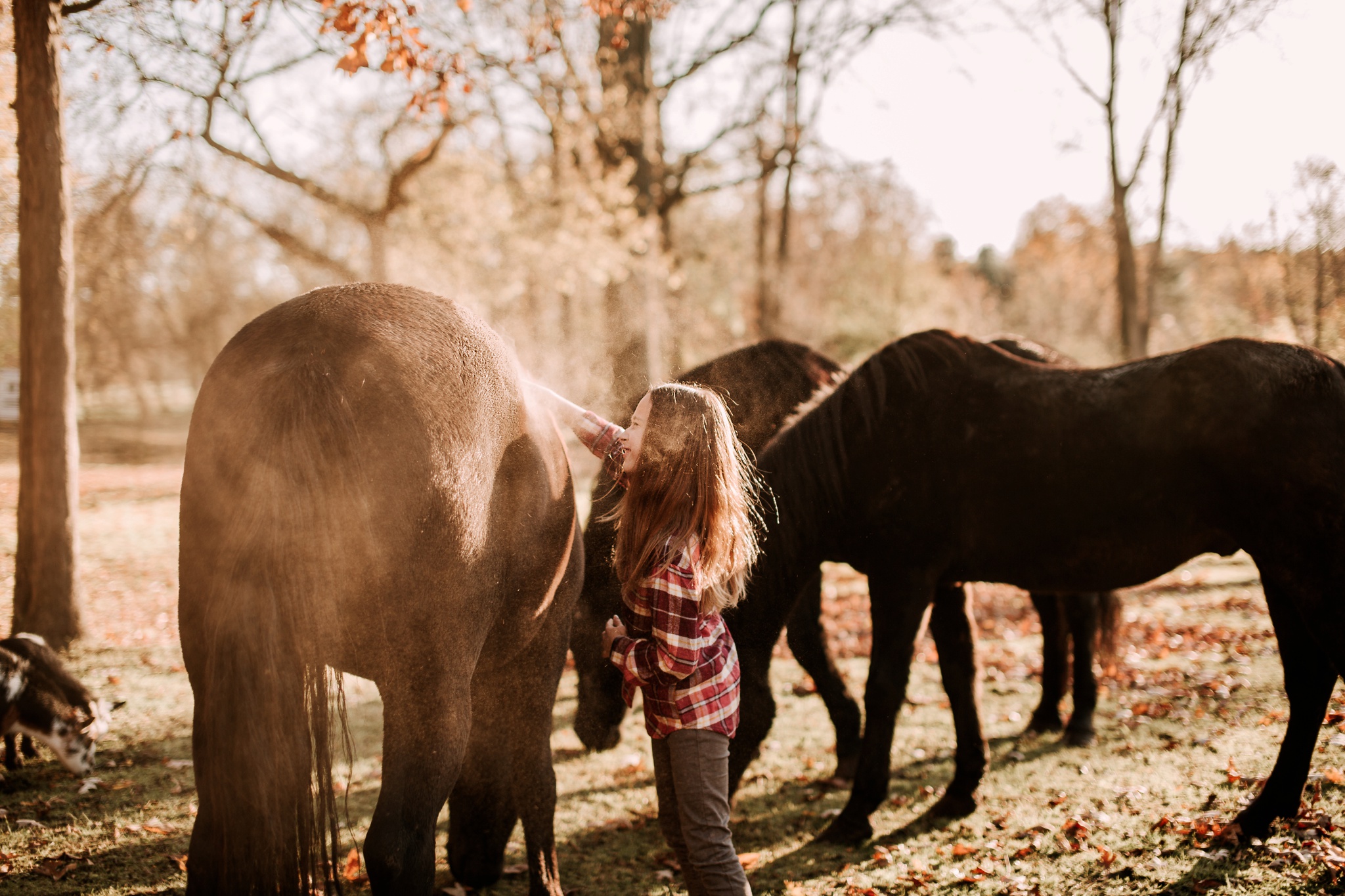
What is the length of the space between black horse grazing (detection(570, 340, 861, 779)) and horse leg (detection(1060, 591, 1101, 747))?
5.22ft

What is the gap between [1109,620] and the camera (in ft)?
20.2

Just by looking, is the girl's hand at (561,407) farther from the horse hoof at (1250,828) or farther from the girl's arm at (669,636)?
the horse hoof at (1250,828)

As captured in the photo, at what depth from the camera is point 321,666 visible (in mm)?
2219

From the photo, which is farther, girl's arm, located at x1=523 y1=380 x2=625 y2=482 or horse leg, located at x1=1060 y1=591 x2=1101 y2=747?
horse leg, located at x1=1060 y1=591 x2=1101 y2=747

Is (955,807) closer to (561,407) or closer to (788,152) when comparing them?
(561,407)

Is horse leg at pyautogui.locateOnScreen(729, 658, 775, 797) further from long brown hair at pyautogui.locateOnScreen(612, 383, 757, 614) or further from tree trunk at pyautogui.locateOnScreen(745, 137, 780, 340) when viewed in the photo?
tree trunk at pyautogui.locateOnScreen(745, 137, 780, 340)

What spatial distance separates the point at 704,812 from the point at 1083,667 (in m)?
3.94

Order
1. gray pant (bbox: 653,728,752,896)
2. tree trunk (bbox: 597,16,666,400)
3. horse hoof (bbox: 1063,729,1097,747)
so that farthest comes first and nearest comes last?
tree trunk (bbox: 597,16,666,400) < horse hoof (bbox: 1063,729,1097,747) < gray pant (bbox: 653,728,752,896)

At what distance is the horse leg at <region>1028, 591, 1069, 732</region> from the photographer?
5492 millimetres

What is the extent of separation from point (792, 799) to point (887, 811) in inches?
20.9

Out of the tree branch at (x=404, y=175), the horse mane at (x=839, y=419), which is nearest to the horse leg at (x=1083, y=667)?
the horse mane at (x=839, y=419)

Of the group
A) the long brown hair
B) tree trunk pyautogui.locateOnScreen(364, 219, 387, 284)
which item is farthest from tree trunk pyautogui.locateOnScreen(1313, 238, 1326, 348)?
tree trunk pyautogui.locateOnScreen(364, 219, 387, 284)

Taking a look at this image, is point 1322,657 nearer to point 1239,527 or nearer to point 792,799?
point 1239,527

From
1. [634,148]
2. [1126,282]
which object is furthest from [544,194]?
[1126,282]
